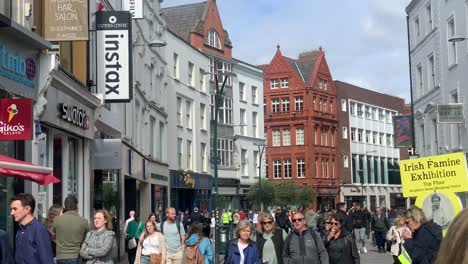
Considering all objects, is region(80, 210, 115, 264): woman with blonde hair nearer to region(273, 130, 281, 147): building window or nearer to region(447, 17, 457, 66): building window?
region(447, 17, 457, 66): building window

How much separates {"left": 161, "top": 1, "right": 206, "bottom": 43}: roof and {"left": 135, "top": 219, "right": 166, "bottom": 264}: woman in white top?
44.9m

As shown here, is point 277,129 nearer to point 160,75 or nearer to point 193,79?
point 193,79

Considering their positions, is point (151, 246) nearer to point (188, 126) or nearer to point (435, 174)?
point (435, 174)

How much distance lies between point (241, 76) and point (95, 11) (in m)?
42.5

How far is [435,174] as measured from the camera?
1142 cm

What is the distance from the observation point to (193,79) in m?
51.1

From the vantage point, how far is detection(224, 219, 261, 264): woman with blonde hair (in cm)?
950

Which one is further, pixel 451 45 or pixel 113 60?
pixel 451 45

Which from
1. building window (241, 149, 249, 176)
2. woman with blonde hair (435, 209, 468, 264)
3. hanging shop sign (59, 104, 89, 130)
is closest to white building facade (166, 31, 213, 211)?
building window (241, 149, 249, 176)

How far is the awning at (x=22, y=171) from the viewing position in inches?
334

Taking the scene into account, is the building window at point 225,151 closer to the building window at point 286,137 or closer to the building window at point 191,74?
the building window at point 191,74

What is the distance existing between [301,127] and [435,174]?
6672cm

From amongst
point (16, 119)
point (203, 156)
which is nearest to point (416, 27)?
point (203, 156)

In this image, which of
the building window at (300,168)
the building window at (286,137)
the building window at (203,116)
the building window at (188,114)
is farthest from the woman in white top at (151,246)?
the building window at (286,137)
